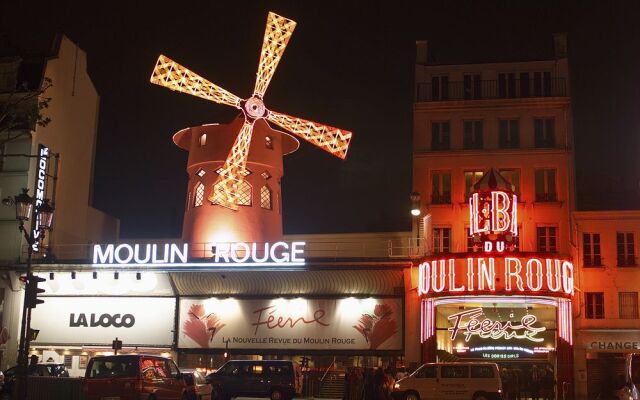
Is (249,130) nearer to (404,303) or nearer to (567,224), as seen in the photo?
(404,303)

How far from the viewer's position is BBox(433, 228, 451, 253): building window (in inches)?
1262

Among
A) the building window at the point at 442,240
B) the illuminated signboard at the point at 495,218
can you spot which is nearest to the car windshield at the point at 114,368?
the illuminated signboard at the point at 495,218

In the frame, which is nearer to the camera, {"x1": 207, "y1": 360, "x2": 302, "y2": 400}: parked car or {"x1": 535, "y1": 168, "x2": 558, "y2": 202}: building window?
{"x1": 207, "y1": 360, "x2": 302, "y2": 400}: parked car

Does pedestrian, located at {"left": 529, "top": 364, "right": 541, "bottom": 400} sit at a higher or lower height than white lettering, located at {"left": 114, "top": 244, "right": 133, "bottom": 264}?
lower

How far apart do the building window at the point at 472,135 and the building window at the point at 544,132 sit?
6.50ft

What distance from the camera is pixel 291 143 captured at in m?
35.5

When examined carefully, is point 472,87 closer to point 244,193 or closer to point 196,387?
point 244,193

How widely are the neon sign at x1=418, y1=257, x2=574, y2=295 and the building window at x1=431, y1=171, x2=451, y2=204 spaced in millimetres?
3736

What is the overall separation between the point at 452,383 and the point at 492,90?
1282 cm

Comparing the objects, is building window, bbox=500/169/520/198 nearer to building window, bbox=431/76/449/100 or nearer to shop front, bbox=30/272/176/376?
building window, bbox=431/76/449/100

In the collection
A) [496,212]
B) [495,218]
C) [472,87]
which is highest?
[472,87]

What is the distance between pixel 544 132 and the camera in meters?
32.3

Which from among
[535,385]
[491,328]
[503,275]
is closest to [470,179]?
[503,275]

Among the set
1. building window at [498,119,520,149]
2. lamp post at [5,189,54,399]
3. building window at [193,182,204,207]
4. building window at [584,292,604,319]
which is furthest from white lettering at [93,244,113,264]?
building window at [584,292,604,319]
